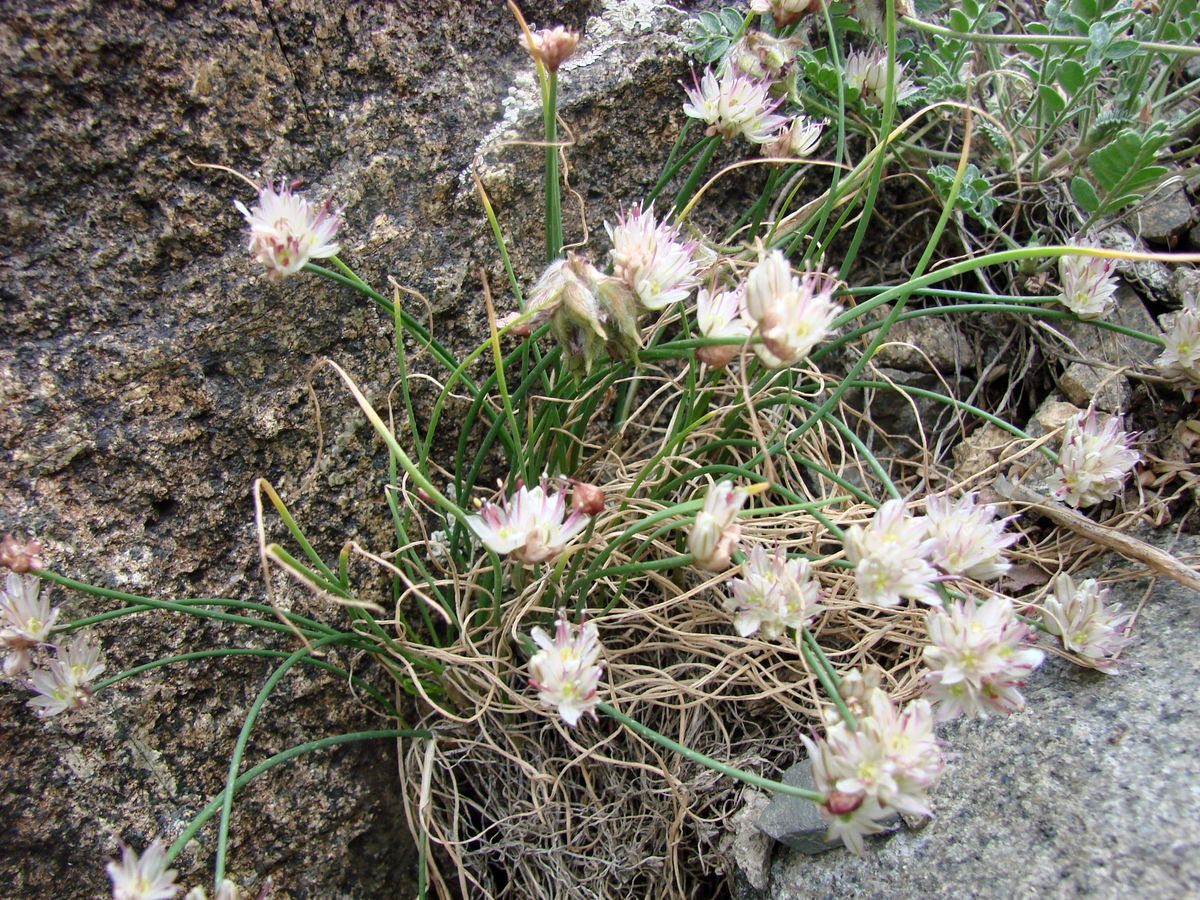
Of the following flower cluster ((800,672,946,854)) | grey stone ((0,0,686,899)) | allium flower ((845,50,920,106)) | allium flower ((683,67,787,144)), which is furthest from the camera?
allium flower ((845,50,920,106))

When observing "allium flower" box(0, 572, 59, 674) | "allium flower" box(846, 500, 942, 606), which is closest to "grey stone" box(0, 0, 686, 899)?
"allium flower" box(0, 572, 59, 674)

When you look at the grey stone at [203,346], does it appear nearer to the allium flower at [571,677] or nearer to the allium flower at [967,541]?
the allium flower at [571,677]

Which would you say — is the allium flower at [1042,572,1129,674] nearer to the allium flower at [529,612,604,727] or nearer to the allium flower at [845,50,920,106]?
the allium flower at [529,612,604,727]

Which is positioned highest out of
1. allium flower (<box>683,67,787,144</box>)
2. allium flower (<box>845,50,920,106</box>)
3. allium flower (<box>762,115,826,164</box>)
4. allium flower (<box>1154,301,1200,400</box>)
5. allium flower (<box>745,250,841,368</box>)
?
allium flower (<box>845,50,920,106</box>)

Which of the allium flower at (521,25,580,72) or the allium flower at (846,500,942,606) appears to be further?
the allium flower at (521,25,580,72)

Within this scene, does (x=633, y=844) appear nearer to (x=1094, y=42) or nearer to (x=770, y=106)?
(x=770, y=106)

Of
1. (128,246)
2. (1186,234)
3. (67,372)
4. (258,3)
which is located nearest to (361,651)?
(67,372)
